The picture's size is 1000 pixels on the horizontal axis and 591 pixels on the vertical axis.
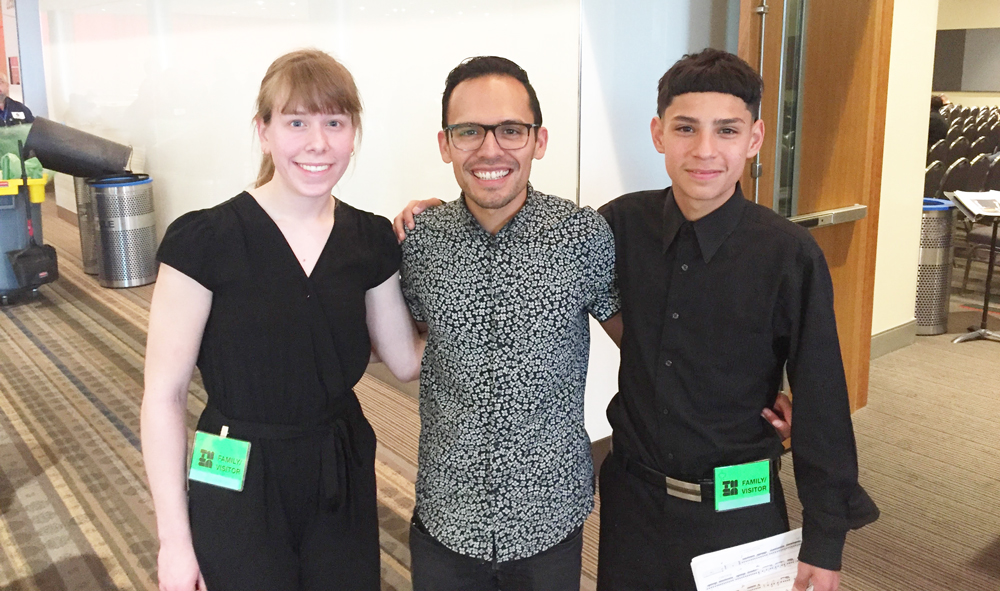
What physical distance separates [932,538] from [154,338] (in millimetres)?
2782

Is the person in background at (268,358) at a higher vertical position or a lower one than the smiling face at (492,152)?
lower

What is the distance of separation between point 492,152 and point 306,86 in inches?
13.3

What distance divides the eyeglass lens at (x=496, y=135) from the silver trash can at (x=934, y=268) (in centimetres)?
450

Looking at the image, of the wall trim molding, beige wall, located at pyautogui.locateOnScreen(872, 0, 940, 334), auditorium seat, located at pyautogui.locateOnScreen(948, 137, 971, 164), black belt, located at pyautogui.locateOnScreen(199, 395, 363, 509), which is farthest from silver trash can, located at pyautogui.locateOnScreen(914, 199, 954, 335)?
black belt, located at pyautogui.locateOnScreen(199, 395, 363, 509)

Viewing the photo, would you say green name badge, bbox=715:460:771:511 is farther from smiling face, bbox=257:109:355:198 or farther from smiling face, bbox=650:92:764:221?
smiling face, bbox=257:109:355:198

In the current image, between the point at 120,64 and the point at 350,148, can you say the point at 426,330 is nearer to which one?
the point at 350,148

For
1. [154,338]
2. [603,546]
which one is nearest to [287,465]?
[154,338]

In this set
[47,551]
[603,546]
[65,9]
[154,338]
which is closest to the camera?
[154,338]

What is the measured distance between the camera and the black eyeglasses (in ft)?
4.52

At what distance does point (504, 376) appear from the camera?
139 cm

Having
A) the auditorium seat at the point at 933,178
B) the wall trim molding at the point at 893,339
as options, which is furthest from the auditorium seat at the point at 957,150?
the wall trim molding at the point at 893,339

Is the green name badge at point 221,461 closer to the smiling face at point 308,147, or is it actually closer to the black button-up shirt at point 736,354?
the smiling face at point 308,147

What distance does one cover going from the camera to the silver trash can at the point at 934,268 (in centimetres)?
511

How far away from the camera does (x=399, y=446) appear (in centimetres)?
352
